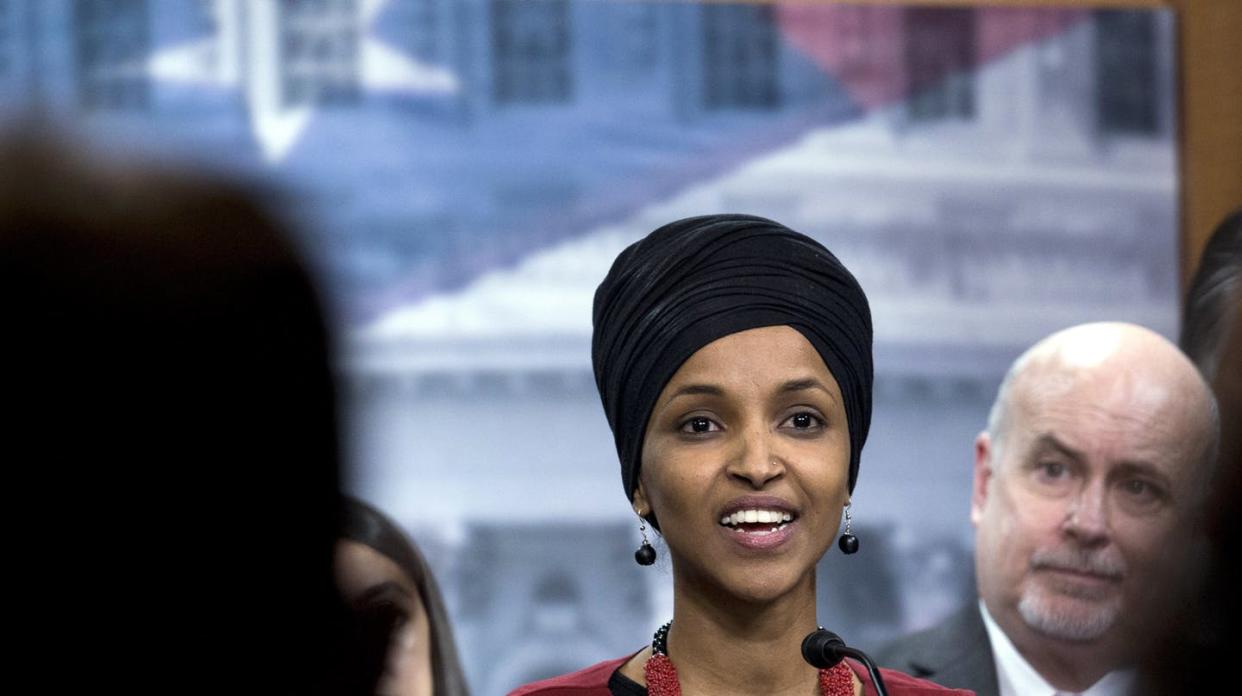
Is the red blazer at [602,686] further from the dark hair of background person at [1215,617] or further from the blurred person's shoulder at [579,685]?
the dark hair of background person at [1215,617]

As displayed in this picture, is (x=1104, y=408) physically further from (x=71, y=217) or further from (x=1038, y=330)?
(x=71, y=217)

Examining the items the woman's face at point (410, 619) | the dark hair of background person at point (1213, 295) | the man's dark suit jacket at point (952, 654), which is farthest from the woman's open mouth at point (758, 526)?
the dark hair of background person at point (1213, 295)

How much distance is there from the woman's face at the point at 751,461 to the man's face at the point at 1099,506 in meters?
1.53

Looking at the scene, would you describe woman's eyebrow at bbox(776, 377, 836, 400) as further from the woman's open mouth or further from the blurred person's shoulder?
the blurred person's shoulder

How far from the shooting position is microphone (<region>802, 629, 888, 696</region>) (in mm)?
2184

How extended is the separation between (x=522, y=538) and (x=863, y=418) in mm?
1884

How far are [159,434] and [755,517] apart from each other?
140cm

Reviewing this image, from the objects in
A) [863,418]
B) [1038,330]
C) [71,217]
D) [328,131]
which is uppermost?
[71,217]

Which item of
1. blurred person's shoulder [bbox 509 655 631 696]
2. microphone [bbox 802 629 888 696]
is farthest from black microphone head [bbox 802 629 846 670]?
blurred person's shoulder [bbox 509 655 631 696]

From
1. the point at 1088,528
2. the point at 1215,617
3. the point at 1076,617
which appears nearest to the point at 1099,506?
the point at 1088,528

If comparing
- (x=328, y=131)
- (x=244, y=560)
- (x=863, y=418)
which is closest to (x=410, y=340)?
(x=328, y=131)

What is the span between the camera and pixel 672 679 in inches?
94.6

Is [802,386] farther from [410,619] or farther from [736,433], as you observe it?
[410,619]

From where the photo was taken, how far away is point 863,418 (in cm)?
246
